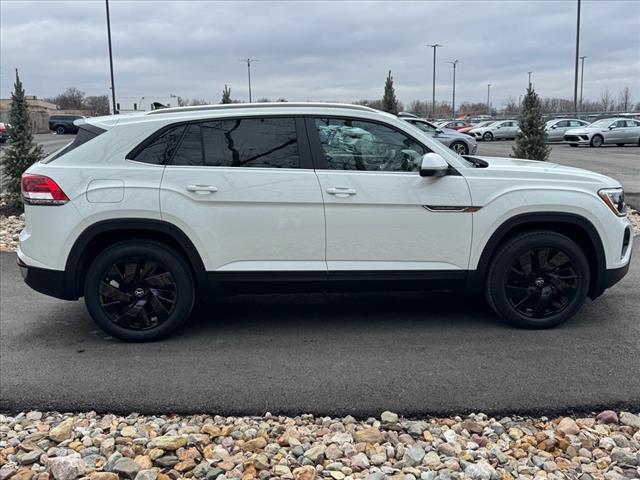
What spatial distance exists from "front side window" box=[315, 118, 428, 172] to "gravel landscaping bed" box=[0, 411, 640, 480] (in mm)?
1958

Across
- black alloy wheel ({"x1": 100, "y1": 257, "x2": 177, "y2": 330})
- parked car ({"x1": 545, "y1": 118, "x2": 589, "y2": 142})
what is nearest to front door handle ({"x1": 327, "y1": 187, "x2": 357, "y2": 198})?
black alloy wheel ({"x1": 100, "y1": 257, "x2": 177, "y2": 330})

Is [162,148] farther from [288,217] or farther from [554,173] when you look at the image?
[554,173]

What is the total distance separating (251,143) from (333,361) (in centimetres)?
177

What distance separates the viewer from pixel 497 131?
40.9 m

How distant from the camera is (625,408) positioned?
12.1 feet

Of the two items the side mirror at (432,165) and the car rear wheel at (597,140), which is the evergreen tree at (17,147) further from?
the car rear wheel at (597,140)

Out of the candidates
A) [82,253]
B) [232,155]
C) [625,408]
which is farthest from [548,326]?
[82,253]

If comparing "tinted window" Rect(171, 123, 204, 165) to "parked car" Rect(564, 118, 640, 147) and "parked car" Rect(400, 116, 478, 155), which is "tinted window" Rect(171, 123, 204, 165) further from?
"parked car" Rect(564, 118, 640, 147)

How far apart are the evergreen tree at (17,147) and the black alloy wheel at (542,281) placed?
9.08 meters

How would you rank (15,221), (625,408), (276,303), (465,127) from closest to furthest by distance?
(625,408) → (276,303) → (15,221) → (465,127)

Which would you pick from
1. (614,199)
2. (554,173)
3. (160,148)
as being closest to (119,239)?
(160,148)

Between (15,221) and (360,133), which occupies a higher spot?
(360,133)

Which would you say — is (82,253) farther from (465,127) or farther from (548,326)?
(465,127)

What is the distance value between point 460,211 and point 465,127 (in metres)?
41.9
